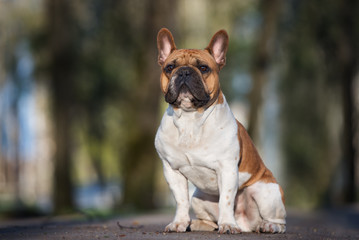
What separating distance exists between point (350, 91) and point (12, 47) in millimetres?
17689

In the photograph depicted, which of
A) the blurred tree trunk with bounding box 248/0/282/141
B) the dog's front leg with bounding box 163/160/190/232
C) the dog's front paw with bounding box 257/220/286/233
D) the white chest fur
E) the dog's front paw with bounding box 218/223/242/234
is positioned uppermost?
the blurred tree trunk with bounding box 248/0/282/141

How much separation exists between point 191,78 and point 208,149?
2.17 ft

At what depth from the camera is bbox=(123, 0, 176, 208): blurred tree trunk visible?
14445mm

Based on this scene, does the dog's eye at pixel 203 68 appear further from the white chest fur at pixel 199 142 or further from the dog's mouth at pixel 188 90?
the white chest fur at pixel 199 142

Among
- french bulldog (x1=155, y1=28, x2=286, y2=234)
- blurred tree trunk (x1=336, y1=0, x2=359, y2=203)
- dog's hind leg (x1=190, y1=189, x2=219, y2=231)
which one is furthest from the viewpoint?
blurred tree trunk (x1=336, y1=0, x2=359, y2=203)

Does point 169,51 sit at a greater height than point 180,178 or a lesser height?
greater

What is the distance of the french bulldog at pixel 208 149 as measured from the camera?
547 cm

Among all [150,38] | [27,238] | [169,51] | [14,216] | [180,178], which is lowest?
[14,216]

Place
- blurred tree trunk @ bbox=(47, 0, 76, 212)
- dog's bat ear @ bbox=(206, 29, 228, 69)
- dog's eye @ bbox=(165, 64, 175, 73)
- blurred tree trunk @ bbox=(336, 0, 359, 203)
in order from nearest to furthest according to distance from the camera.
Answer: dog's eye @ bbox=(165, 64, 175, 73), dog's bat ear @ bbox=(206, 29, 228, 69), blurred tree trunk @ bbox=(47, 0, 76, 212), blurred tree trunk @ bbox=(336, 0, 359, 203)

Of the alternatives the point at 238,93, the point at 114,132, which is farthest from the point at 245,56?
the point at 114,132

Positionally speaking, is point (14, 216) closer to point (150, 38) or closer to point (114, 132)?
point (150, 38)

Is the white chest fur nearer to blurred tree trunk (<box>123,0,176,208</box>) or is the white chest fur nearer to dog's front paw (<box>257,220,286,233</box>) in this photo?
dog's front paw (<box>257,220,286,233</box>)

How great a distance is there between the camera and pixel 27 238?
17.1 feet

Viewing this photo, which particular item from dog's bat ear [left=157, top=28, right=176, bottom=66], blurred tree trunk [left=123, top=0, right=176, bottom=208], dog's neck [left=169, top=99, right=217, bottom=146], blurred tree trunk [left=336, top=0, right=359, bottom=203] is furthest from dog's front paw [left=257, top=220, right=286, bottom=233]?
blurred tree trunk [left=336, top=0, right=359, bottom=203]
